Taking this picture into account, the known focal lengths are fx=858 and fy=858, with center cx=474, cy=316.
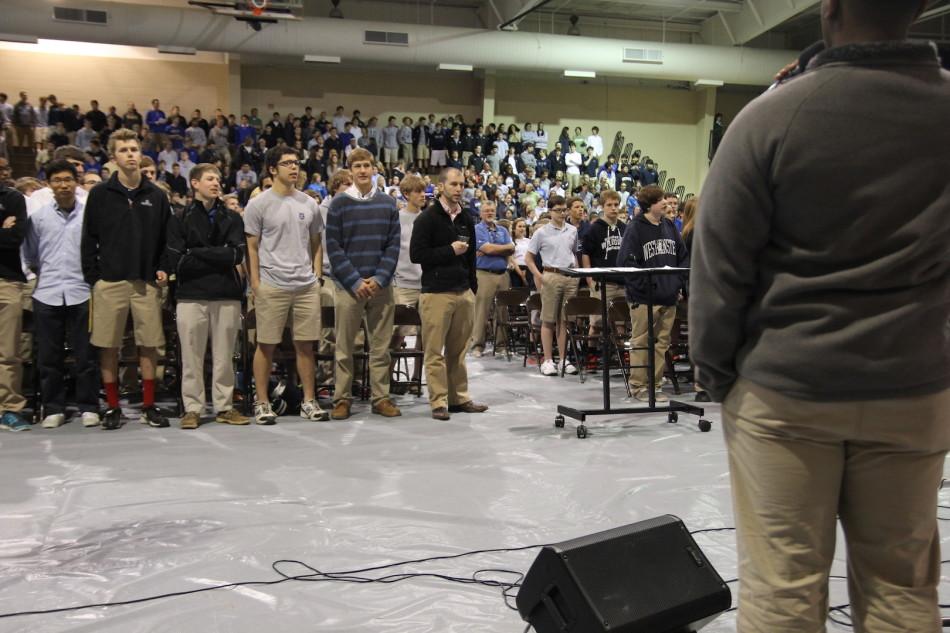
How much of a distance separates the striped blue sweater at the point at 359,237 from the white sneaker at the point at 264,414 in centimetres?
100

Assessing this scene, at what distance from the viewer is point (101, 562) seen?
3299 mm

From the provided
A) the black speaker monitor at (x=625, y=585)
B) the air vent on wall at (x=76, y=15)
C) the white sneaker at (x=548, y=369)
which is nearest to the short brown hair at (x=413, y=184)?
the white sneaker at (x=548, y=369)

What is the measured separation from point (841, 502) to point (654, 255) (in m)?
4.91

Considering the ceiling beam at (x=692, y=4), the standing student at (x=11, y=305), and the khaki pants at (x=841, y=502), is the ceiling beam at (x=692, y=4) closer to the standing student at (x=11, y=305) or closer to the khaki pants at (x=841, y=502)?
the standing student at (x=11, y=305)

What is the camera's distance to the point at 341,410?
6125 millimetres

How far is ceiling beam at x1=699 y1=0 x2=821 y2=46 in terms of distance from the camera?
62.5 feet

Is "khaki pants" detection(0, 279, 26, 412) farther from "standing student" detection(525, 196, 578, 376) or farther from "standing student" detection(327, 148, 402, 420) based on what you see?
"standing student" detection(525, 196, 578, 376)

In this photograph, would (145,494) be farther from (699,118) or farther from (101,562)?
(699,118)

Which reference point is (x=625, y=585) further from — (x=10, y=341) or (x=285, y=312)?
(x=10, y=341)

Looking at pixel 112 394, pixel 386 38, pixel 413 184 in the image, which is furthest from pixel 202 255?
pixel 386 38

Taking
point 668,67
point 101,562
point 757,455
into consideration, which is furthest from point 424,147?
point 757,455

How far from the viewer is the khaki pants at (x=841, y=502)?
165 cm

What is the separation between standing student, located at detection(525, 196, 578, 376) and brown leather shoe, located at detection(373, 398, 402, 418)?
2.40 meters

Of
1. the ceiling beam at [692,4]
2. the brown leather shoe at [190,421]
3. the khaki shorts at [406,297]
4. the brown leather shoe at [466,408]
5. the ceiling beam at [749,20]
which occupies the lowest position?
the brown leather shoe at [466,408]
